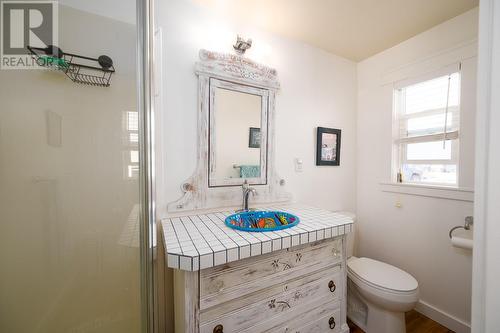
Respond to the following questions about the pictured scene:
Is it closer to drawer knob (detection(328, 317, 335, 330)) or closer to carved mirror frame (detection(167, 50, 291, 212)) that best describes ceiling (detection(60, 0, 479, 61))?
carved mirror frame (detection(167, 50, 291, 212))

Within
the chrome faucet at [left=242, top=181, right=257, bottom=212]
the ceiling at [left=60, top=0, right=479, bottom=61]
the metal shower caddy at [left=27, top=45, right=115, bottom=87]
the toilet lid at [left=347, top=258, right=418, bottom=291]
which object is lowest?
the toilet lid at [left=347, top=258, right=418, bottom=291]

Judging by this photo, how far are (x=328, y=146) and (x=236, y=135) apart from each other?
101 centimetres

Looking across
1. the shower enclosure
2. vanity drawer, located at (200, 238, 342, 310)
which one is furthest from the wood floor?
the shower enclosure

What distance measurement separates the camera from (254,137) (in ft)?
5.03

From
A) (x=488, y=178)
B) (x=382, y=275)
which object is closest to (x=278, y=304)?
(x=382, y=275)

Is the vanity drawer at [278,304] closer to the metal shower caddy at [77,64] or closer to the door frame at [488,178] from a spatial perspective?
the door frame at [488,178]

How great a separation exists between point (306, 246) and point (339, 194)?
112cm

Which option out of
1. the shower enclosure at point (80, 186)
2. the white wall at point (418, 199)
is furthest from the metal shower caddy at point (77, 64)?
the white wall at point (418, 199)

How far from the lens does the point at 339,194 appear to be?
2016 mm

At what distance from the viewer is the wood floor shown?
1.45 m

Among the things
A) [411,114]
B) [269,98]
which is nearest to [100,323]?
[269,98]

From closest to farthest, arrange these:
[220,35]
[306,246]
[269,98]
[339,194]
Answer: [306,246]
[220,35]
[269,98]
[339,194]

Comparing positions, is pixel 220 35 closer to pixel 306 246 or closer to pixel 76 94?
pixel 76 94

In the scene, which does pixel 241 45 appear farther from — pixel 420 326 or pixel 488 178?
pixel 420 326
